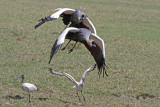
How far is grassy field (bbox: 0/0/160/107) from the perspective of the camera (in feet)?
27.3

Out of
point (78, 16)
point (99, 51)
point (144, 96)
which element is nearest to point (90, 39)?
point (99, 51)

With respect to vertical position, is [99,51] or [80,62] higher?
[99,51]

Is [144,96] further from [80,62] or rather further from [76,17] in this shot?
[80,62]

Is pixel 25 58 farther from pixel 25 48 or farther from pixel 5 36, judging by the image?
pixel 5 36

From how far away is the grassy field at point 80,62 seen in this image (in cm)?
831

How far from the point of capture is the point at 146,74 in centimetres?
1089

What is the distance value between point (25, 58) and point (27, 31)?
442cm

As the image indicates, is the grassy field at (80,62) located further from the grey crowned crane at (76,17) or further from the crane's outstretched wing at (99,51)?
the grey crowned crane at (76,17)

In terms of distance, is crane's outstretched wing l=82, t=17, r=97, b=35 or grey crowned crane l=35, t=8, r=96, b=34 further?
crane's outstretched wing l=82, t=17, r=97, b=35

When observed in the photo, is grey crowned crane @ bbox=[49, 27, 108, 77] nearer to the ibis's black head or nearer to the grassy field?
the ibis's black head

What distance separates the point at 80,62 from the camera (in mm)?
11703

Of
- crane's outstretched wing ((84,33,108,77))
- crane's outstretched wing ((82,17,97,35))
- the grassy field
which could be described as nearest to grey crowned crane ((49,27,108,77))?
crane's outstretched wing ((84,33,108,77))

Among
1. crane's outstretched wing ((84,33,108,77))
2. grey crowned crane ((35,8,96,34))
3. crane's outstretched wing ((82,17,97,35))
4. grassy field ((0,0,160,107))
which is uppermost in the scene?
grey crowned crane ((35,8,96,34))

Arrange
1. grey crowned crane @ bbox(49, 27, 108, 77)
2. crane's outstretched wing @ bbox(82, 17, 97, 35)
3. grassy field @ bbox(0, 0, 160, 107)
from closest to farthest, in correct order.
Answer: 1. grey crowned crane @ bbox(49, 27, 108, 77)
2. crane's outstretched wing @ bbox(82, 17, 97, 35)
3. grassy field @ bbox(0, 0, 160, 107)
